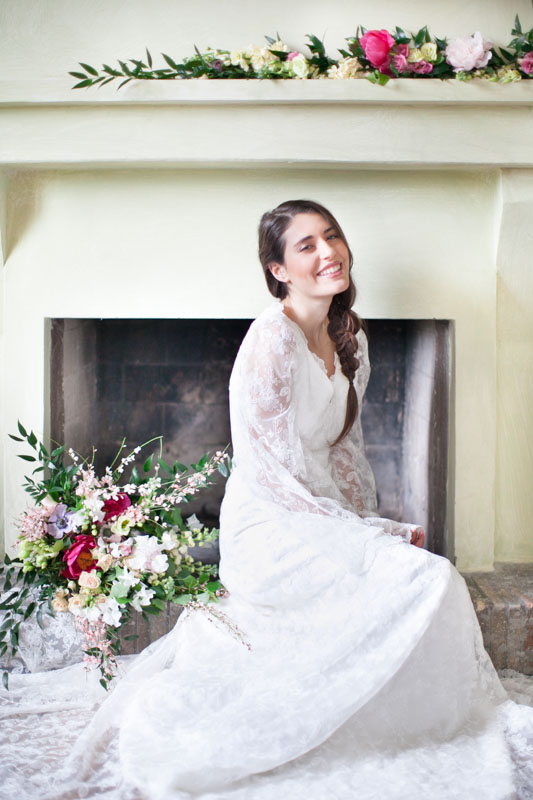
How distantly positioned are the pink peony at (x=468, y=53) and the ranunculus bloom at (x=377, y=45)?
0.64 feet

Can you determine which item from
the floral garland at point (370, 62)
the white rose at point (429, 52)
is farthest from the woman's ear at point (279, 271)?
the white rose at point (429, 52)

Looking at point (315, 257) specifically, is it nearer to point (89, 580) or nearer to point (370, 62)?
point (370, 62)

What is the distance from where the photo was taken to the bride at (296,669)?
78.4 inches

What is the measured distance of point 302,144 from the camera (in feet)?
8.56

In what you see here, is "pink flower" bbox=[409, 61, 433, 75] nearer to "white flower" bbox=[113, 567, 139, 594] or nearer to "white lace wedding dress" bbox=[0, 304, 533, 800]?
"white lace wedding dress" bbox=[0, 304, 533, 800]

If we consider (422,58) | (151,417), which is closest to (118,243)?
(151,417)

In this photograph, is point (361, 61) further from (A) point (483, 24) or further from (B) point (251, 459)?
(B) point (251, 459)

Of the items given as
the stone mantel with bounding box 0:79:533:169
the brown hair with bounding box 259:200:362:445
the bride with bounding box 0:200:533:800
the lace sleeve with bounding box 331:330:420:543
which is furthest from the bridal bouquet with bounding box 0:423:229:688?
the stone mantel with bounding box 0:79:533:169

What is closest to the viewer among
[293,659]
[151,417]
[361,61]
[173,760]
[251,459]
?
[173,760]

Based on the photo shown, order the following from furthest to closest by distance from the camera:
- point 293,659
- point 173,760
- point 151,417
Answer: point 151,417 → point 293,659 → point 173,760

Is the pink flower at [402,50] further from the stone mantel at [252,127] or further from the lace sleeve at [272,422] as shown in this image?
the lace sleeve at [272,422]

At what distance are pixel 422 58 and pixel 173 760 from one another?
2.23 meters

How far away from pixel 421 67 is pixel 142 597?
1.89m

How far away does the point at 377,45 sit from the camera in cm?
249
